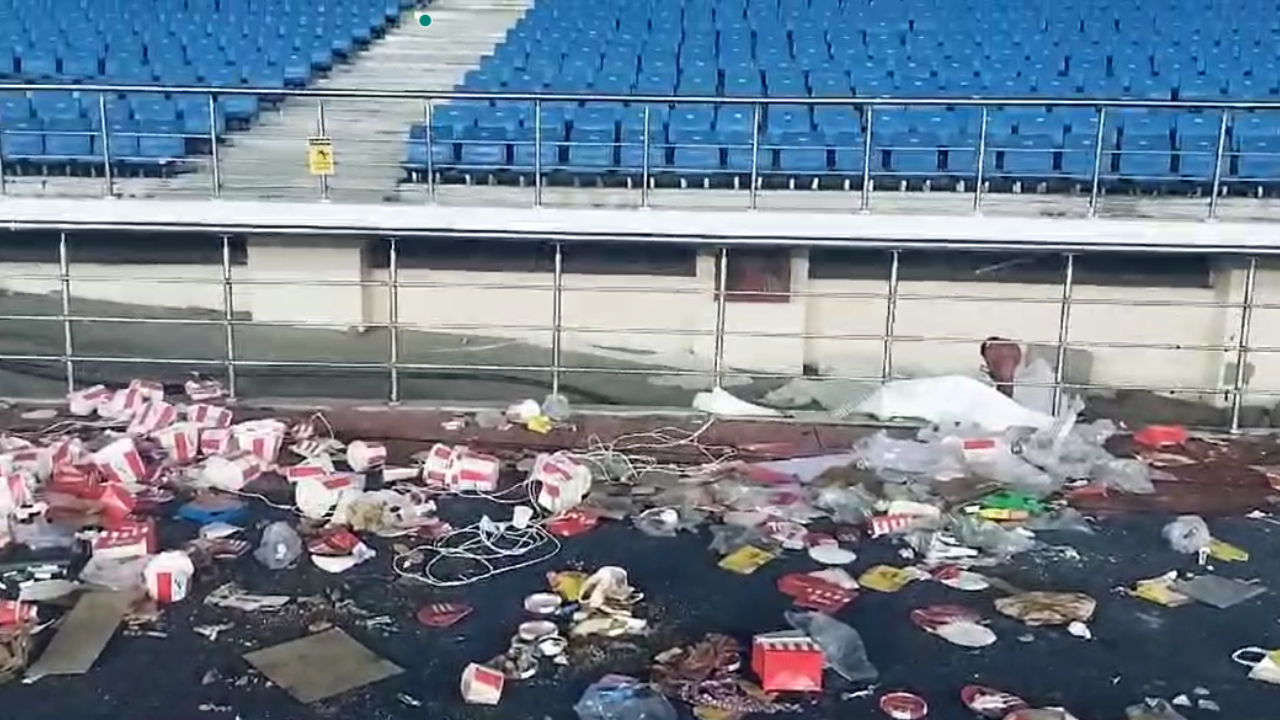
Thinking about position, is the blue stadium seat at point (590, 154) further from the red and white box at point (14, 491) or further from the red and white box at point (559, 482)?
the red and white box at point (14, 491)

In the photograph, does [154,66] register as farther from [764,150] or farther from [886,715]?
[886,715]

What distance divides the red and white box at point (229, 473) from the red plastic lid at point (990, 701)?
1.89m

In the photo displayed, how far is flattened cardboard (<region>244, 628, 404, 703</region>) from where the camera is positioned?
2.47m

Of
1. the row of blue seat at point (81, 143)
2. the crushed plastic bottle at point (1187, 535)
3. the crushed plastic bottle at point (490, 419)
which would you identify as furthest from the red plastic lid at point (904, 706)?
the row of blue seat at point (81, 143)

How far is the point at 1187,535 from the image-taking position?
10.3 ft

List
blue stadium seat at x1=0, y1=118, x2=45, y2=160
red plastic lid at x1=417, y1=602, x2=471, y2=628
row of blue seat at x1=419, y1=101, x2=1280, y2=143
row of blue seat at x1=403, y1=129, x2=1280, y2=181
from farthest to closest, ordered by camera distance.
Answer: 1. row of blue seat at x1=419, y1=101, x2=1280, y2=143
2. blue stadium seat at x1=0, y1=118, x2=45, y2=160
3. row of blue seat at x1=403, y1=129, x2=1280, y2=181
4. red plastic lid at x1=417, y1=602, x2=471, y2=628

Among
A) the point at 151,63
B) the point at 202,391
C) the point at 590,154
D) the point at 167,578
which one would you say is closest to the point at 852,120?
the point at 590,154

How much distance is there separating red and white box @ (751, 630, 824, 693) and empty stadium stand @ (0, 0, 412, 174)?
2624 mm

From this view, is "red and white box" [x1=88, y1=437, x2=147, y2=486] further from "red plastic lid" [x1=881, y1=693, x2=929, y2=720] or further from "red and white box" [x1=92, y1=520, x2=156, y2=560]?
"red plastic lid" [x1=881, y1=693, x2=929, y2=720]

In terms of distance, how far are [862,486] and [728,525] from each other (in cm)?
46

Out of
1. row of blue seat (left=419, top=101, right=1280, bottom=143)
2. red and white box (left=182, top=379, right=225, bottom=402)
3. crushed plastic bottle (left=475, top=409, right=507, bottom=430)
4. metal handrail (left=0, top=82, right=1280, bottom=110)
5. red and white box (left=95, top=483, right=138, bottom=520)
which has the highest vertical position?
row of blue seat (left=419, top=101, right=1280, bottom=143)

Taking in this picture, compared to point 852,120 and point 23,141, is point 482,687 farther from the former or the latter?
point 23,141

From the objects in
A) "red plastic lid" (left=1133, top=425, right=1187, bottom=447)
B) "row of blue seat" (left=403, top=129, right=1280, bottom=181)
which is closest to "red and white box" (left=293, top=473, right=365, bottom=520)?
"red plastic lid" (left=1133, top=425, right=1187, bottom=447)

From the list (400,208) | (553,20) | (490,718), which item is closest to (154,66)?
(553,20)
